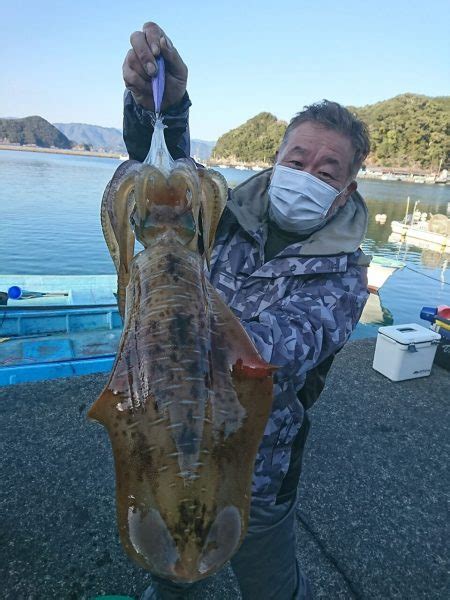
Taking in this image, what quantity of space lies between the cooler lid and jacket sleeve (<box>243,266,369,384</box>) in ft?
15.1

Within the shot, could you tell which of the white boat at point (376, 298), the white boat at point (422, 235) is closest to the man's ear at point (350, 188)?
the white boat at point (376, 298)

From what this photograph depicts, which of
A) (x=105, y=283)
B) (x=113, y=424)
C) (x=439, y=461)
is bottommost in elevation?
(x=105, y=283)

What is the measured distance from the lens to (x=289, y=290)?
249 cm

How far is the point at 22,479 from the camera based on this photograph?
4.26m

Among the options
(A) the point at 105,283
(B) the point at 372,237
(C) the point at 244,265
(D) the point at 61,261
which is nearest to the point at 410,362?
(C) the point at 244,265

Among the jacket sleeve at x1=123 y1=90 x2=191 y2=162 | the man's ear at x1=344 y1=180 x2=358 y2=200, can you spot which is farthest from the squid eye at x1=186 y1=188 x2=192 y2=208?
the man's ear at x1=344 y1=180 x2=358 y2=200

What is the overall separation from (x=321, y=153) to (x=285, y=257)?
748mm

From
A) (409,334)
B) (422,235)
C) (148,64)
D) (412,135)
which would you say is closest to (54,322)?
(409,334)

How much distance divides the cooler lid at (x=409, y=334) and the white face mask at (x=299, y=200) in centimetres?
448

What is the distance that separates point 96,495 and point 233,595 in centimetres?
155

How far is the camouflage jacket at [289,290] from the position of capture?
7.16 ft

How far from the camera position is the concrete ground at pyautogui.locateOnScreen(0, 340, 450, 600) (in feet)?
11.5

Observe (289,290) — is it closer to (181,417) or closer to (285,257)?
(285,257)

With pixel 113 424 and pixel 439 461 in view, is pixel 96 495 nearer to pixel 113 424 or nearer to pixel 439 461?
pixel 113 424
